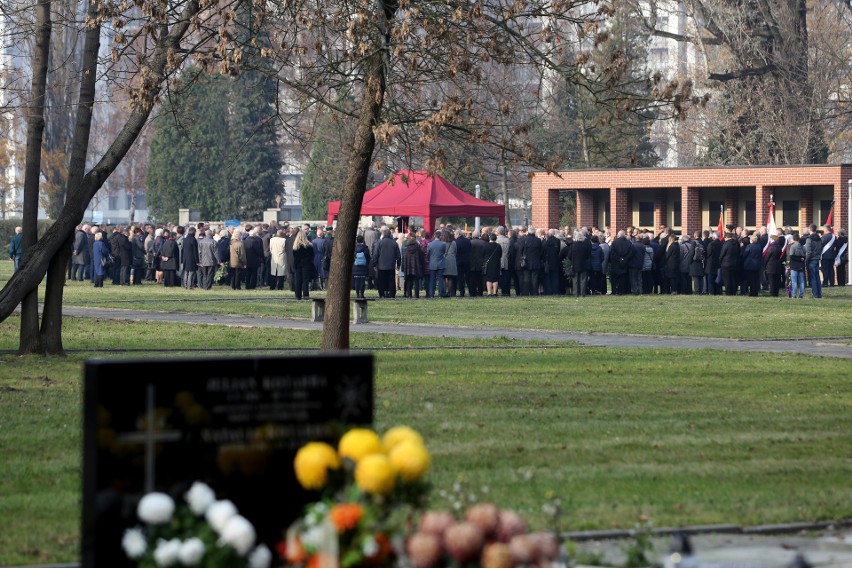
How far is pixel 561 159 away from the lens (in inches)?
641

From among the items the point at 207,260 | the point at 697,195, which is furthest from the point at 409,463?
the point at 697,195

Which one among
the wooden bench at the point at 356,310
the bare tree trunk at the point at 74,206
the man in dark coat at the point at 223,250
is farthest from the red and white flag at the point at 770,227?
the bare tree trunk at the point at 74,206

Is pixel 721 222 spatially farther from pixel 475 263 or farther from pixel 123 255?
pixel 123 255

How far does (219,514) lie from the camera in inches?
183

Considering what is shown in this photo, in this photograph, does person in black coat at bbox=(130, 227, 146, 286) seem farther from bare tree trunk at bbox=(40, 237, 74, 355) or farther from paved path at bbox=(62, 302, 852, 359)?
bare tree trunk at bbox=(40, 237, 74, 355)

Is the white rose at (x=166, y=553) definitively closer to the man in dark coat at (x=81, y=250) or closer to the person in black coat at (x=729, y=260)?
the person in black coat at (x=729, y=260)

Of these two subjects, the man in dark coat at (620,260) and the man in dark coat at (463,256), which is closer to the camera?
the man in dark coat at (463,256)

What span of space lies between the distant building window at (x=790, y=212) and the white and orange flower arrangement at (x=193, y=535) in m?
45.4

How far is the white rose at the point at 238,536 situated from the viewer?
Answer: 4613 millimetres

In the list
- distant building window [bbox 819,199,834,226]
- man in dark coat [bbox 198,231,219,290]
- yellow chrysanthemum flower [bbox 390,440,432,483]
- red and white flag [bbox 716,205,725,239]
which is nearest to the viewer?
yellow chrysanthemum flower [bbox 390,440,432,483]

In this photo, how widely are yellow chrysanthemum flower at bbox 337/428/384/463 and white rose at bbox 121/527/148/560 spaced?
72 centimetres

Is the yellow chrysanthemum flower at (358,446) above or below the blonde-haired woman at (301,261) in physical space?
below

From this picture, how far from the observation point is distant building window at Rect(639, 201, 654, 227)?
2037 inches

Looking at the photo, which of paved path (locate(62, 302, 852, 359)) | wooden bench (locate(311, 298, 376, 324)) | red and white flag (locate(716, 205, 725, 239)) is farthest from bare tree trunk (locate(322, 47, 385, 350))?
red and white flag (locate(716, 205, 725, 239))
